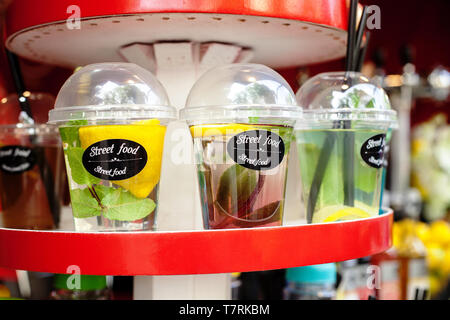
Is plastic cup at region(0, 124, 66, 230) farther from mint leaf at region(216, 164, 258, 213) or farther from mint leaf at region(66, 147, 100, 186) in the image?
mint leaf at region(216, 164, 258, 213)

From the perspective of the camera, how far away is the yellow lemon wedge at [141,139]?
0.82 meters

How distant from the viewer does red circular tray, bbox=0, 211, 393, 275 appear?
0.75 metres

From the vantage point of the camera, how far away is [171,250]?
2.46ft

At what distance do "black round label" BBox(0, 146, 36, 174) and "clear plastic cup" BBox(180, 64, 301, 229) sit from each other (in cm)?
38

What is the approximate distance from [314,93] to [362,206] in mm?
244

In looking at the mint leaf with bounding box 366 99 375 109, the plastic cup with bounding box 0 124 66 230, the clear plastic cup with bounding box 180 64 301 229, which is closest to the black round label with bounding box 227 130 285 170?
the clear plastic cup with bounding box 180 64 301 229

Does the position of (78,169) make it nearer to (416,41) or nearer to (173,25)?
(173,25)

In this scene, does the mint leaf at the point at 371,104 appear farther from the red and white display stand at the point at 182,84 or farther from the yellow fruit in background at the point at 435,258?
the yellow fruit in background at the point at 435,258

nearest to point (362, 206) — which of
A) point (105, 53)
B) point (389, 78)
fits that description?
point (105, 53)

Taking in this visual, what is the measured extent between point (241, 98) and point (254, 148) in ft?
0.29

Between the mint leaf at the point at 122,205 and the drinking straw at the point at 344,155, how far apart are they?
346 millimetres

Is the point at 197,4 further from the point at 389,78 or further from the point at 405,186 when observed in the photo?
the point at 405,186

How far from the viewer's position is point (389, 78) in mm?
2555

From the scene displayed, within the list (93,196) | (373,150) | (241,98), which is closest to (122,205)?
(93,196)
